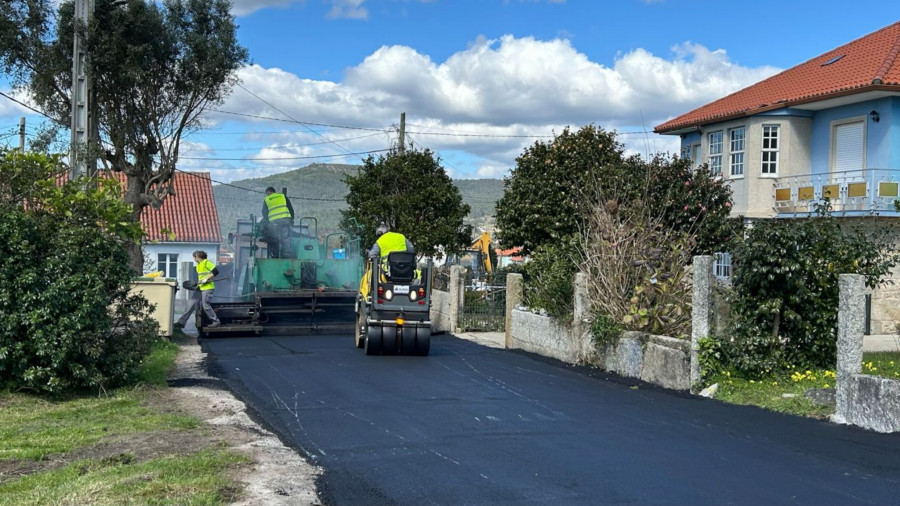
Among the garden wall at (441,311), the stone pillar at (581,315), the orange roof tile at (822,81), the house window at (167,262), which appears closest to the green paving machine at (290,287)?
the garden wall at (441,311)

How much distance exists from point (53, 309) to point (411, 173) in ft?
53.9

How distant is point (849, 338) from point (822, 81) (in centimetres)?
1591

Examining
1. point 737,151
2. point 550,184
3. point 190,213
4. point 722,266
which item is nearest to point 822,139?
point 737,151

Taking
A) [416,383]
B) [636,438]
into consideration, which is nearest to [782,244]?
[636,438]

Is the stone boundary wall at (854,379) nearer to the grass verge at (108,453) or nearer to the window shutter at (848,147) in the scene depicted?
the grass verge at (108,453)

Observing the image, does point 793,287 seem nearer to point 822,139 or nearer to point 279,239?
point 822,139

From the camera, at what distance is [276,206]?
2245 cm

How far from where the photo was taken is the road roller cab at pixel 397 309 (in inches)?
631

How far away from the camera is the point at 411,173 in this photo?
2639 cm

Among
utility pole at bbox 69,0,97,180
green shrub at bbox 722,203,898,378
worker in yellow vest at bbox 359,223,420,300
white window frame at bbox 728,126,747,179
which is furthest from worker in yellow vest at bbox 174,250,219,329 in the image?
white window frame at bbox 728,126,747,179

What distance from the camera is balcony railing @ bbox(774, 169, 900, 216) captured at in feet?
66.6

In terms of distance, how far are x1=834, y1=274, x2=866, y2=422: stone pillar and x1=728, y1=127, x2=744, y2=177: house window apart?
1516cm

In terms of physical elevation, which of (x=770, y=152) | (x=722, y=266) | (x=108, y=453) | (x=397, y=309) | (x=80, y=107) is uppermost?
(x=770, y=152)

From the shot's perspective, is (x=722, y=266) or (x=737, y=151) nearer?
(x=722, y=266)
